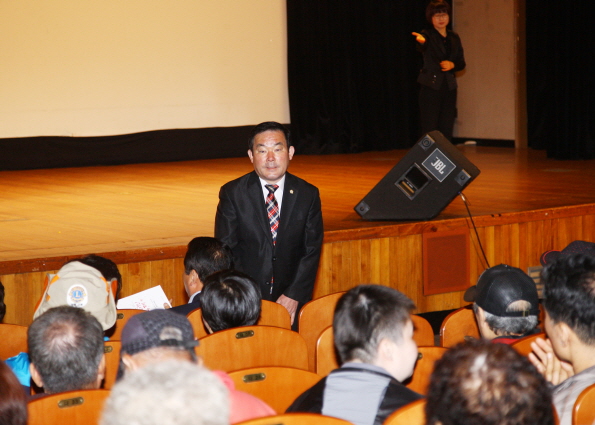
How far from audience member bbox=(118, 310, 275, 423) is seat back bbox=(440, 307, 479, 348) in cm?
120

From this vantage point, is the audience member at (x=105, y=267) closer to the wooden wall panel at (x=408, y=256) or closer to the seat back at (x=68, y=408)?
the wooden wall panel at (x=408, y=256)

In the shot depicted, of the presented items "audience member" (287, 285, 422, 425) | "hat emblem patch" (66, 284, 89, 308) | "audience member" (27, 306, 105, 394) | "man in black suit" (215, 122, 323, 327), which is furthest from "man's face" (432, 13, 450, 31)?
"audience member" (27, 306, 105, 394)

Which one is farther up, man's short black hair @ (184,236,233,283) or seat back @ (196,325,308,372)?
man's short black hair @ (184,236,233,283)

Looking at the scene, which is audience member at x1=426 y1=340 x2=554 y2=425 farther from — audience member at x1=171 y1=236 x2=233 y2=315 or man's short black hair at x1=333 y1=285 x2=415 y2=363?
audience member at x1=171 y1=236 x2=233 y2=315

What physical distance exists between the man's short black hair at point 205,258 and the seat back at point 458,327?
0.91 meters

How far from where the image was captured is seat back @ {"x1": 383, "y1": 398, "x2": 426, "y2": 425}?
1472mm

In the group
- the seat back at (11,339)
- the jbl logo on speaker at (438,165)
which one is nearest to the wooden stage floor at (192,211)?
the jbl logo on speaker at (438,165)

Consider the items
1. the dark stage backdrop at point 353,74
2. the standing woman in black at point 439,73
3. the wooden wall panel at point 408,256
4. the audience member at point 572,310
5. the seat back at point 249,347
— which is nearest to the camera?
the audience member at point 572,310

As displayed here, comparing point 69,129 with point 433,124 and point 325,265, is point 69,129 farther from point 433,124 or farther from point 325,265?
point 325,265

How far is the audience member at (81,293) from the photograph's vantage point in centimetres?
219

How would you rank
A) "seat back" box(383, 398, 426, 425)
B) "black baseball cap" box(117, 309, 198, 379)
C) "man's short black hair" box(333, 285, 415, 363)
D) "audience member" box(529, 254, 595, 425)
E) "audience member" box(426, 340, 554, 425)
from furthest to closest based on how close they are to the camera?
"audience member" box(529, 254, 595, 425) < "man's short black hair" box(333, 285, 415, 363) < "black baseball cap" box(117, 309, 198, 379) < "seat back" box(383, 398, 426, 425) < "audience member" box(426, 340, 554, 425)

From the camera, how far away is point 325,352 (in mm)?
2369

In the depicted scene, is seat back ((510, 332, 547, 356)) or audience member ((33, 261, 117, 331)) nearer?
seat back ((510, 332, 547, 356))

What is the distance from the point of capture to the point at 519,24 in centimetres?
988
